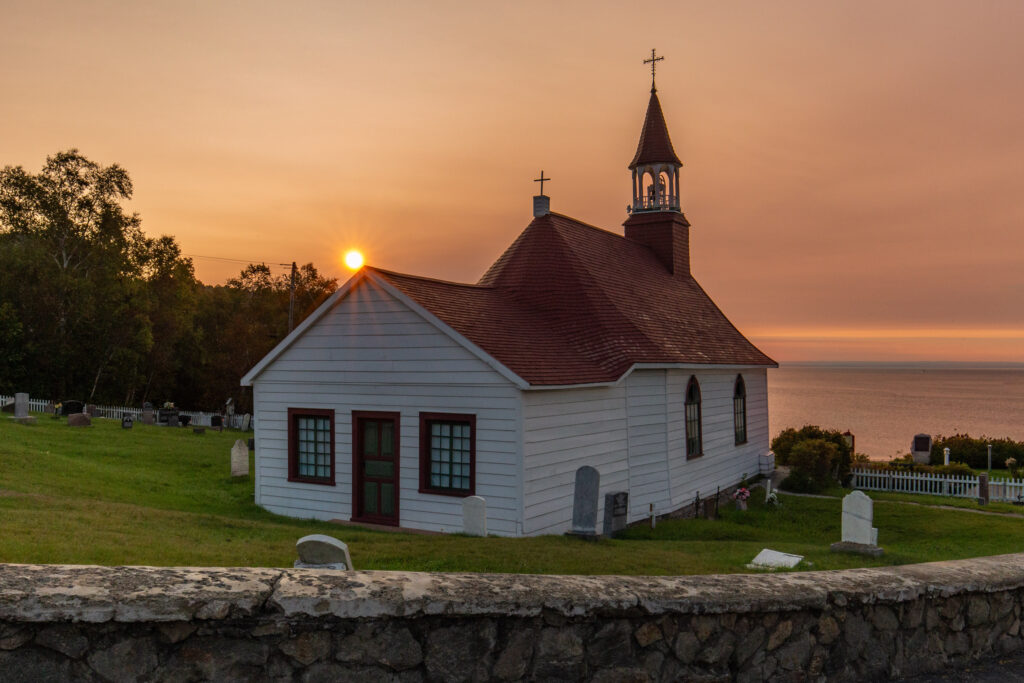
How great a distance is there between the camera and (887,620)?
5.19 meters

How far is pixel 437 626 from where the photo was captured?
13.0ft

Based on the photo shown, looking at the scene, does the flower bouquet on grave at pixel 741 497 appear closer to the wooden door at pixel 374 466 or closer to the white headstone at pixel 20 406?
the wooden door at pixel 374 466

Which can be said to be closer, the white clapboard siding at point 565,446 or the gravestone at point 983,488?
the white clapboard siding at point 565,446

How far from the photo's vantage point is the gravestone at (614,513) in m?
15.2

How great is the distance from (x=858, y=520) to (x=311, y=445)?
1097cm

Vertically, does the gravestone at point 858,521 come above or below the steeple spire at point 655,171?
below

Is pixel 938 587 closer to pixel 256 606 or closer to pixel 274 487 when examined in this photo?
pixel 256 606

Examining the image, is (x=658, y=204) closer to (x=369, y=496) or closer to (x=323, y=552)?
(x=369, y=496)

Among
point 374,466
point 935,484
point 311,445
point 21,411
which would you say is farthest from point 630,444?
point 21,411

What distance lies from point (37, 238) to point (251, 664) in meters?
56.1

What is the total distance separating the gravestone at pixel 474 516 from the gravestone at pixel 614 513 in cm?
265

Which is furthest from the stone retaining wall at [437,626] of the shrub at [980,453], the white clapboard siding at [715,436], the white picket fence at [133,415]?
the white picket fence at [133,415]

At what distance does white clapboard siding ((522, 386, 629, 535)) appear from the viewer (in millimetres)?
14562

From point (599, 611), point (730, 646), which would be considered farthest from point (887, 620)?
point (599, 611)
